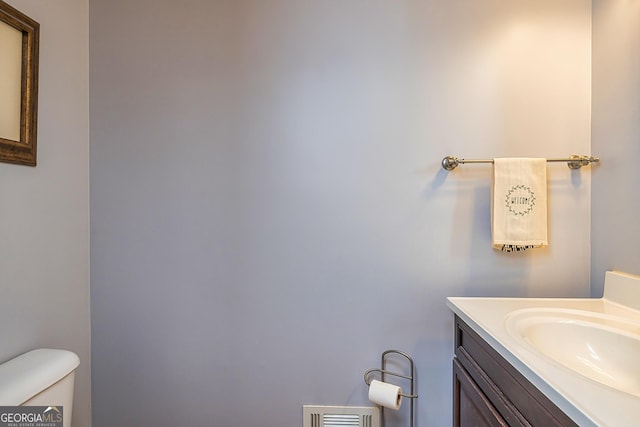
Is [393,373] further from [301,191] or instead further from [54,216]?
[54,216]

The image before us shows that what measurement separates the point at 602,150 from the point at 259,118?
144cm

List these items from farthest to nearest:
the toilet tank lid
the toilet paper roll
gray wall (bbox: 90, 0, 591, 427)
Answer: gray wall (bbox: 90, 0, 591, 427) < the toilet paper roll < the toilet tank lid

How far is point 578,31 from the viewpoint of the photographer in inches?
50.4

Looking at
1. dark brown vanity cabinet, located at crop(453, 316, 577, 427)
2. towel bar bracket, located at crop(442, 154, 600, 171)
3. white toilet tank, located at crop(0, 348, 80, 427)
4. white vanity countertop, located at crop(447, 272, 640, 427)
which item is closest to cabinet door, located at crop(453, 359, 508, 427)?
dark brown vanity cabinet, located at crop(453, 316, 577, 427)

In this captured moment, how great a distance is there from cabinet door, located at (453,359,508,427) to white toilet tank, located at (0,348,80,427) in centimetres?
133

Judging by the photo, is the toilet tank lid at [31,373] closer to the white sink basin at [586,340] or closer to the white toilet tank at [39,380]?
the white toilet tank at [39,380]

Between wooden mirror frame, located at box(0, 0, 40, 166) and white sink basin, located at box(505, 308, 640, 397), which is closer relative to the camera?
white sink basin, located at box(505, 308, 640, 397)

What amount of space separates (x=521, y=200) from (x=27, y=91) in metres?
1.91

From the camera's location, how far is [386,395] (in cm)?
120

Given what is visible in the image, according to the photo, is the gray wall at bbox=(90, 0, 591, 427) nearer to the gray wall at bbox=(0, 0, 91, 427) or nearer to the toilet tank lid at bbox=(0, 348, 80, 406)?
the gray wall at bbox=(0, 0, 91, 427)

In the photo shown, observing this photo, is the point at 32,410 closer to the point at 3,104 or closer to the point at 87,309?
the point at 87,309

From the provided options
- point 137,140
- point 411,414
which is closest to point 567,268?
point 411,414

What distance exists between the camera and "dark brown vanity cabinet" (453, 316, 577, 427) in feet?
2.21

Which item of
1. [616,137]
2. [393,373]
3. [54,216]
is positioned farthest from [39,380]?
[616,137]
